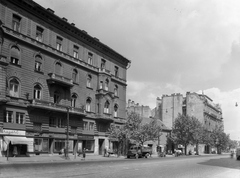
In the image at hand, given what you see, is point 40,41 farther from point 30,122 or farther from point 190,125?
point 190,125

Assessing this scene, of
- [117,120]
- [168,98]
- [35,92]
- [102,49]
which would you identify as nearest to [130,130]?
[117,120]

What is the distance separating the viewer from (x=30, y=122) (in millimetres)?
37594

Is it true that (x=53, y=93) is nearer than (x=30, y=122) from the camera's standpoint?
No

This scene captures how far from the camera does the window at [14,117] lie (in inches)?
1372

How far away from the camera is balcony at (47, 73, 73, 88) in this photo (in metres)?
41.2

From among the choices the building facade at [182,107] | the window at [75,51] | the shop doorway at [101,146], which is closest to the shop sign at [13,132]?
the window at [75,51]

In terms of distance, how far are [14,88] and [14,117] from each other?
3559 millimetres

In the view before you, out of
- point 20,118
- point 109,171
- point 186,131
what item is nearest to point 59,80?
point 20,118

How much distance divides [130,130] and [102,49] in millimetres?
15695

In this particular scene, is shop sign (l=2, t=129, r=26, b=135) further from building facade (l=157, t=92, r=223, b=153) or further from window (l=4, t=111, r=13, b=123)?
building facade (l=157, t=92, r=223, b=153)

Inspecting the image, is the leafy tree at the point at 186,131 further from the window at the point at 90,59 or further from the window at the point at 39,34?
the window at the point at 39,34

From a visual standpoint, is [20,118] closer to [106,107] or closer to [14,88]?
[14,88]

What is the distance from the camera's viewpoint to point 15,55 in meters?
37.0

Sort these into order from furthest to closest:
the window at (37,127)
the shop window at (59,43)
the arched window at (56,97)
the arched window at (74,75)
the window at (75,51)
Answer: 1. the window at (75,51)
2. the arched window at (74,75)
3. the shop window at (59,43)
4. the arched window at (56,97)
5. the window at (37,127)
